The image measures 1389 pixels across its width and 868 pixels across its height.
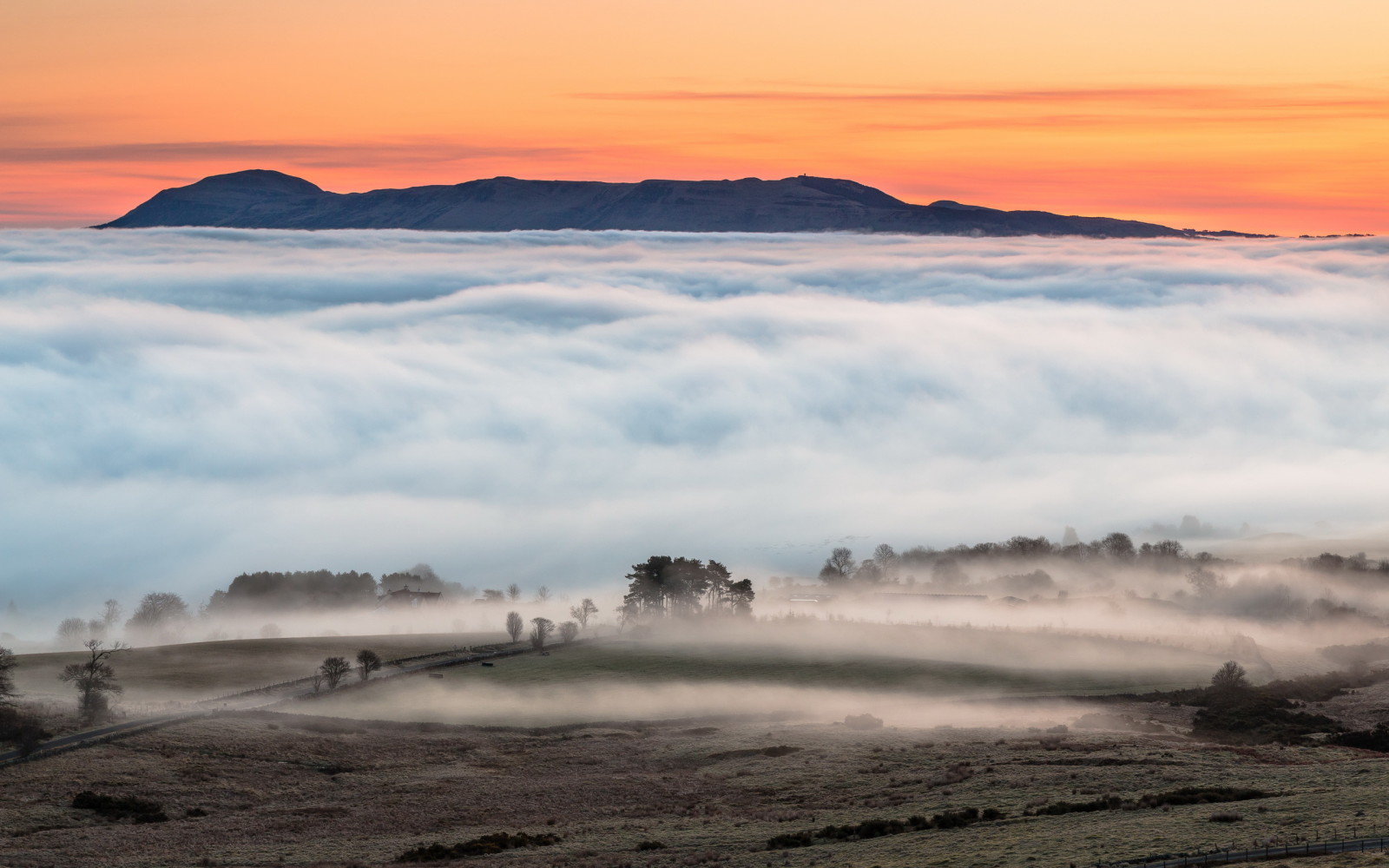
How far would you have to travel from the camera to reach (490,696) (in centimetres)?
13150

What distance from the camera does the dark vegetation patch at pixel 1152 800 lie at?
71.6m

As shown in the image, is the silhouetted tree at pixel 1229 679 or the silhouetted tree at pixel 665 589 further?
the silhouetted tree at pixel 665 589

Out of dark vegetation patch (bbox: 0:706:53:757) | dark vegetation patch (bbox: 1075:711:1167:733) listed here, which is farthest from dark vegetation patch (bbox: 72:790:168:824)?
dark vegetation patch (bbox: 1075:711:1167:733)

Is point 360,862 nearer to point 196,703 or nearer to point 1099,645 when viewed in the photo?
point 196,703

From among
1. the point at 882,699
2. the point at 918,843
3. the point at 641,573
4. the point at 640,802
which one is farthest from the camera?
the point at 641,573

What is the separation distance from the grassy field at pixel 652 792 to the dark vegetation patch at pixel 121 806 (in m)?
1.03

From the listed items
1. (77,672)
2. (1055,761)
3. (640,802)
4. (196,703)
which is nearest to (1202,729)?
(1055,761)

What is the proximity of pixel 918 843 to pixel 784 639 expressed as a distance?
10980cm

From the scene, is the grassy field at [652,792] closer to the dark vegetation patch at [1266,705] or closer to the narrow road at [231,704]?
the narrow road at [231,704]

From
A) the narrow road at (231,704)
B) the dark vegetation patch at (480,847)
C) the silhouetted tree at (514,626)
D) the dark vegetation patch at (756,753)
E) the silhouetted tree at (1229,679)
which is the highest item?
the silhouetted tree at (514,626)

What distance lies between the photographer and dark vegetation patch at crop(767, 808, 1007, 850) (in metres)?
68.8

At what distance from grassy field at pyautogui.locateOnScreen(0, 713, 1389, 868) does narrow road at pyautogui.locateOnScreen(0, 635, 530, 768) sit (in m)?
2.68

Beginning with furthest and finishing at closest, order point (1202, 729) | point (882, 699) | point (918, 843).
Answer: point (882, 699)
point (1202, 729)
point (918, 843)

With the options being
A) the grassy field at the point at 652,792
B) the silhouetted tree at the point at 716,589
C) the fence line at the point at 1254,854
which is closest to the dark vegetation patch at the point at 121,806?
the grassy field at the point at 652,792
